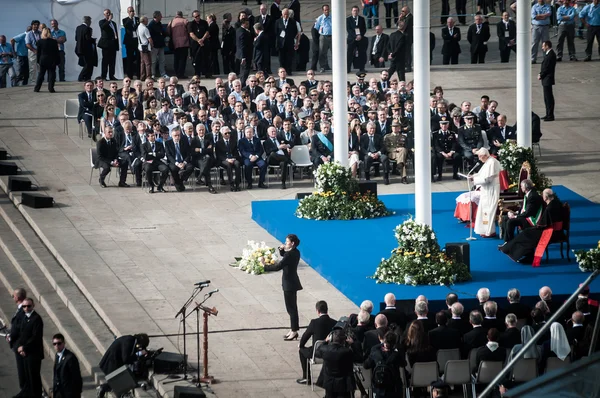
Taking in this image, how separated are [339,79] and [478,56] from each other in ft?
47.7

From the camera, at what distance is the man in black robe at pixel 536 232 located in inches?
726

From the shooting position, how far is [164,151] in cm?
2409

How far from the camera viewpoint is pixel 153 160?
78.7 feet

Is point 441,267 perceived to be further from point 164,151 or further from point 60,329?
point 164,151

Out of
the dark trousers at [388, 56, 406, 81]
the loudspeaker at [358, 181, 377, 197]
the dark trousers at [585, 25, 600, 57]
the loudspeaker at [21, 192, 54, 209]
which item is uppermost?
the dark trousers at [585, 25, 600, 57]

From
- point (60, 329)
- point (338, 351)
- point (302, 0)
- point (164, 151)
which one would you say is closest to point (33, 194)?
point (164, 151)

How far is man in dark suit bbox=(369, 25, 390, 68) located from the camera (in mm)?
32688

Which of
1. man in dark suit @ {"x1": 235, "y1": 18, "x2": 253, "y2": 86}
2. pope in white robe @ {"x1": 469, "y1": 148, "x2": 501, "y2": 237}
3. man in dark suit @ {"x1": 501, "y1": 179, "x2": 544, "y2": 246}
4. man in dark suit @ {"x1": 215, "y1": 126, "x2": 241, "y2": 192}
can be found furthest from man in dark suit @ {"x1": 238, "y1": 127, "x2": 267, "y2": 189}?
man in dark suit @ {"x1": 235, "y1": 18, "x2": 253, "y2": 86}

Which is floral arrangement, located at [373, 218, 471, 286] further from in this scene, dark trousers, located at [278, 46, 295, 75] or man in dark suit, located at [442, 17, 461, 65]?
man in dark suit, located at [442, 17, 461, 65]

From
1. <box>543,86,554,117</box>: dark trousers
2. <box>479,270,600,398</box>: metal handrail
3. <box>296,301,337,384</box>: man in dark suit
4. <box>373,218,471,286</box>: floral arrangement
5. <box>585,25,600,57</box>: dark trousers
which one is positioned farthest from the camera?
<box>585,25,600,57</box>: dark trousers

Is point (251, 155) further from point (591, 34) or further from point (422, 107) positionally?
point (591, 34)

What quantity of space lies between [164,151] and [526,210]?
8077mm

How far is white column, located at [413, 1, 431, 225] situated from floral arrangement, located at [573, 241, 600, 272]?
2247 mm

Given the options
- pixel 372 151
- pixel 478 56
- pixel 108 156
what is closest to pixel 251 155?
pixel 372 151
